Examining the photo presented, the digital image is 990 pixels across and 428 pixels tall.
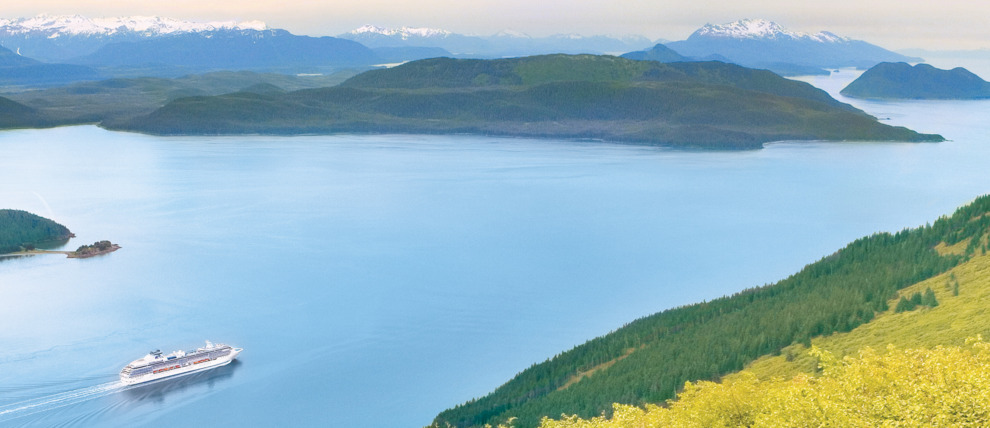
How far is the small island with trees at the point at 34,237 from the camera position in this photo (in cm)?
7781

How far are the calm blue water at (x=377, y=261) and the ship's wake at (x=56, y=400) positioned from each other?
136mm

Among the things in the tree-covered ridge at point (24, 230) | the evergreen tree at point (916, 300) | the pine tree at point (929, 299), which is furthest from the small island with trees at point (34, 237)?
the pine tree at point (929, 299)

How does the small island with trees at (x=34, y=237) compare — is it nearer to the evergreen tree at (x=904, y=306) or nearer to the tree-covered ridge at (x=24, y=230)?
the tree-covered ridge at (x=24, y=230)

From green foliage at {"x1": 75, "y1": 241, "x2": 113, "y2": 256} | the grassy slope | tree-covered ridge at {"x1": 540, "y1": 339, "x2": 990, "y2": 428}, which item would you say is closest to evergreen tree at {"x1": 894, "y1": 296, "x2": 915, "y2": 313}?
the grassy slope

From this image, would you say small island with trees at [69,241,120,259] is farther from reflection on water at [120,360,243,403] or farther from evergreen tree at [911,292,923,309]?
evergreen tree at [911,292,923,309]

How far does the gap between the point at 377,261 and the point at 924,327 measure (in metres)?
49.5

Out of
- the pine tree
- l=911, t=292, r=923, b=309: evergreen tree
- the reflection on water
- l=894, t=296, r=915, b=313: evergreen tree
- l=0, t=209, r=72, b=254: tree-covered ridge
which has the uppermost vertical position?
the pine tree

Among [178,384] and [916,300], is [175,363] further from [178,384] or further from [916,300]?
[916,300]

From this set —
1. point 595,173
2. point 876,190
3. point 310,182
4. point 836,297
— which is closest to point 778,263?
point 836,297

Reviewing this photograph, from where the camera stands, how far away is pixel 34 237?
8212 centimetres

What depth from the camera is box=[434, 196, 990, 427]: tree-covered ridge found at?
3822 cm

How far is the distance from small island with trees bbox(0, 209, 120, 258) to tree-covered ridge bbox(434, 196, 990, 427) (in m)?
49.6

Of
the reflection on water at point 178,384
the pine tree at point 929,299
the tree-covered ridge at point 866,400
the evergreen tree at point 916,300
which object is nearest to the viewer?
the tree-covered ridge at point 866,400

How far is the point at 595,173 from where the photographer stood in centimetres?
13238
